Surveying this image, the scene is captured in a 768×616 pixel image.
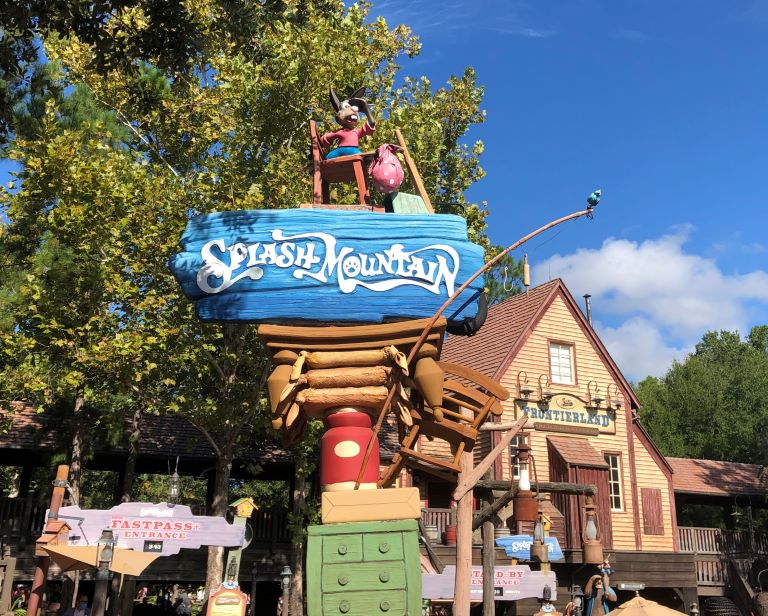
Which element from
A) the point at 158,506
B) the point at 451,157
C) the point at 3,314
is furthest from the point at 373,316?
the point at 451,157

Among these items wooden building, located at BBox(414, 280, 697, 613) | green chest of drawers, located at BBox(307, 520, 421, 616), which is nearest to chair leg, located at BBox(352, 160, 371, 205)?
green chest of drawers, located at BBox(307, 520, 421, 616)

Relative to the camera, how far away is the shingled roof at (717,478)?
77.4 feet

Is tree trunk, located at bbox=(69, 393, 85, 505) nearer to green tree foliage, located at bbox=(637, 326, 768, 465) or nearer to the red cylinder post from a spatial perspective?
the red cylinder post

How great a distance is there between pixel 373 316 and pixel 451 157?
15.3 meters

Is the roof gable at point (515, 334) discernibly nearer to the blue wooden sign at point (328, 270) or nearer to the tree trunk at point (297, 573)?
the tree trunk at point (297, 573)

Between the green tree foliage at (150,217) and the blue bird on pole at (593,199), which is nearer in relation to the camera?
the blue bird on pole at (593,199)

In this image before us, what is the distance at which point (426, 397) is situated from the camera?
22.6ft

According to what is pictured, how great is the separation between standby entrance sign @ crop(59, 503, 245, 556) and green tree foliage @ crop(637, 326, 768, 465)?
28801 mm

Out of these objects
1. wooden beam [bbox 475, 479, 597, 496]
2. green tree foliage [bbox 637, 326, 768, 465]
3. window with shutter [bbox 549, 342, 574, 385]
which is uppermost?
green tree foliage [bbox 637, 326, 768, 465]

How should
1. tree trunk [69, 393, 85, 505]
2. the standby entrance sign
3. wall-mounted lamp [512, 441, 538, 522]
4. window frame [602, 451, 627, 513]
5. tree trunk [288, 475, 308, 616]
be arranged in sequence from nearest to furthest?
wall-mounted lamp [512, 441, 538, 522], the standby entrance sign, tree trunk [69, 393, 85, 505], tree trunk [288, 475, 308, 616], window frame [602, 451, 627, 513]

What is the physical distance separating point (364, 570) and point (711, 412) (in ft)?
120

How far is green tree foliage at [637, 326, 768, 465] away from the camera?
35.6 m

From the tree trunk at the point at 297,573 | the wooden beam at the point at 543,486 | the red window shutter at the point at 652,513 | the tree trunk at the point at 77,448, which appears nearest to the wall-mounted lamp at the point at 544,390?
the red window shutter at the point at 652,513

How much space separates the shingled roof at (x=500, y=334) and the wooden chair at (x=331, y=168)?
12841mm
